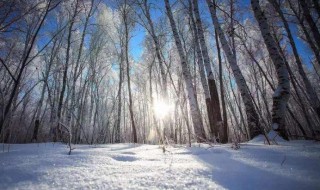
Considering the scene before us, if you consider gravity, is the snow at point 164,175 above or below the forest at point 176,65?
below

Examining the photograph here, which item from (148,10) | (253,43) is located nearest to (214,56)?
(253,43)

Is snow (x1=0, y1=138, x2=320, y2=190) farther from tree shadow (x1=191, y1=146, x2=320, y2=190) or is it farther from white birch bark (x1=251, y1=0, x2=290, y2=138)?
white birch bark (x1=251, y1=0, x2=290, y2=138)

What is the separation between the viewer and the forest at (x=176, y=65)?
164 inches

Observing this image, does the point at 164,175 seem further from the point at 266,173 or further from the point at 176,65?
the point at 176,65

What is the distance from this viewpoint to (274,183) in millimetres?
1062

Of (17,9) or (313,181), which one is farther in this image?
(17,9)

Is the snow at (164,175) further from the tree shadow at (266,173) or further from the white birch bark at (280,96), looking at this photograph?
the white birch bark at (280,96)

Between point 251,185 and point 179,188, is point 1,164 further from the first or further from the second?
point 251,185

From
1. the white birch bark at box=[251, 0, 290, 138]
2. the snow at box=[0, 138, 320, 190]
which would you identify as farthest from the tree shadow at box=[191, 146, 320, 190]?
the white birch bark at box=[251, 0, 290, 138]

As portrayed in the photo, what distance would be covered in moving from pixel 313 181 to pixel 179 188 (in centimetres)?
78

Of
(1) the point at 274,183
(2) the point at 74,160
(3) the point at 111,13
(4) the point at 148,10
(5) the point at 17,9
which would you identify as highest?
(3) the point at 111,13

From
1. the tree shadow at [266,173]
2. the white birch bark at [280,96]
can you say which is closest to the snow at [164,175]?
the tree shadow at [266,173]

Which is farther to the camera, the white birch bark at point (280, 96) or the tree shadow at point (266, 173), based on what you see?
the white birch bark at point (280, 96)

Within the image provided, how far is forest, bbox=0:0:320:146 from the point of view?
416cm
